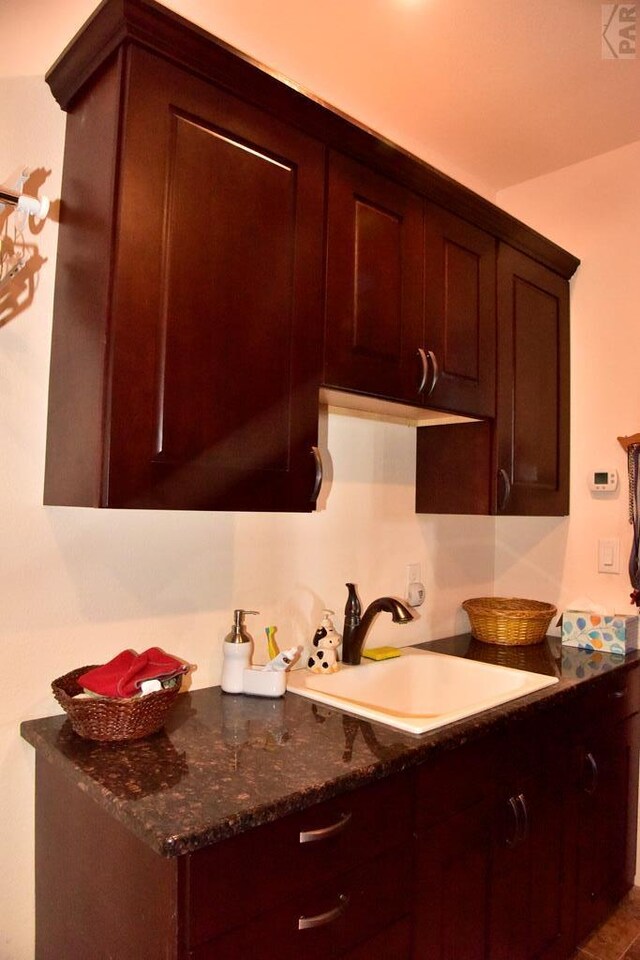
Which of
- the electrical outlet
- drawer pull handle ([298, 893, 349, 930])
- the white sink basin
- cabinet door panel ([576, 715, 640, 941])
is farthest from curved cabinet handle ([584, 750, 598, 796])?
drawer pull handle ([298, 893, 349, 930])

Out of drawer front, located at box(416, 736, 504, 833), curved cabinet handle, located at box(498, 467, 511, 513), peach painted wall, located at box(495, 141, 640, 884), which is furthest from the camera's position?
peach painted wall, located at box(495, 141, 640, 884)

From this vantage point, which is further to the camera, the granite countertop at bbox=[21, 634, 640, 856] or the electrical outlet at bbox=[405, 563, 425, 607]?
the electrical outlet at bbox=[405, 563, 425, 607]

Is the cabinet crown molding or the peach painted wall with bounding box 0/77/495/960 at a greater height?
the cabinet crown molding

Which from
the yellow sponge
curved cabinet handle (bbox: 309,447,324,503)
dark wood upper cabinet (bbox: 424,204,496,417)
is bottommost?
the yellow sponge

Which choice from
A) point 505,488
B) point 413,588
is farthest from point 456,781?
point 505,488

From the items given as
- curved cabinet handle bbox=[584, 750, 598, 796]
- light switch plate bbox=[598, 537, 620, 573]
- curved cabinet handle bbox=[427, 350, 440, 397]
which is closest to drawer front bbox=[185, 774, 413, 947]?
curved cabinet handle bbox=[584, 750, 598, 796]

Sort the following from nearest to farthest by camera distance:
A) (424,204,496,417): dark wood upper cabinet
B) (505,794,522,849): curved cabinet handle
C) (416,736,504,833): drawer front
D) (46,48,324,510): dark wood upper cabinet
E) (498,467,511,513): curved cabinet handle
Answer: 1. (46,48,324,510): dark wood upper cabinet
2. (416,736,504,833): drawer front
3. (505,794,522,849): curved cabinet handle
4. (424,204,496,417): dark wood upper cabinet
5. (498,467,511,513): curved cabinet handle

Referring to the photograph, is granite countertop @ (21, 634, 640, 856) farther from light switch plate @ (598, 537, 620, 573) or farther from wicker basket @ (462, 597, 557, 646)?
light switch plate @ (598, 537, 620, 573)

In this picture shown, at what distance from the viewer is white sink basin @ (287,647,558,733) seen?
175 cm

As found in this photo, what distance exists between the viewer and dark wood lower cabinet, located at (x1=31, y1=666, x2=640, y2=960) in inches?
39.3

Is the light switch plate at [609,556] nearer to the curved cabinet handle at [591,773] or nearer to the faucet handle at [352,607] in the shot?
the curved cabinet handle at [591,773]

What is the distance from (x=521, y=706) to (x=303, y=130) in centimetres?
150

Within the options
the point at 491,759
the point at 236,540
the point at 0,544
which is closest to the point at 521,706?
the point at 491,759

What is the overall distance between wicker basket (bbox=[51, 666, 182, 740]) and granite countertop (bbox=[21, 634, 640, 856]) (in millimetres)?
25
